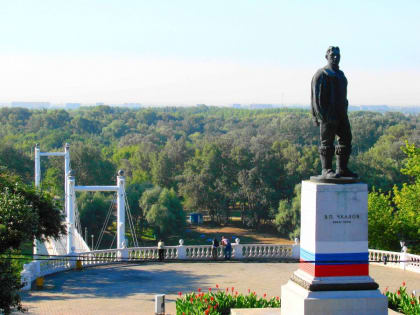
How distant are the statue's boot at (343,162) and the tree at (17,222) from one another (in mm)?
7493

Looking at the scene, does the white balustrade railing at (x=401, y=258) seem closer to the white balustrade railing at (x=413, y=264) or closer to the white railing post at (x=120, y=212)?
the white balustrade railing at (x=413, y=264)

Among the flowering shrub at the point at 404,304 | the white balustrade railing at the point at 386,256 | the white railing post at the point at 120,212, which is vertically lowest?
the white balustrade railing at the point at 386,256

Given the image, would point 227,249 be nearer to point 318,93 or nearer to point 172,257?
point 172,257

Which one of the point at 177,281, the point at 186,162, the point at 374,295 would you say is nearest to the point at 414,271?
the point at 177,281

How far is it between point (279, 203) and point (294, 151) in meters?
5.52

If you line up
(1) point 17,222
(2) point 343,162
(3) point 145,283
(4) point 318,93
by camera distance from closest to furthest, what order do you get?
(4) point 318,93 < (2) point 343,162 < (1) point 17,222 < (3) point 145,283

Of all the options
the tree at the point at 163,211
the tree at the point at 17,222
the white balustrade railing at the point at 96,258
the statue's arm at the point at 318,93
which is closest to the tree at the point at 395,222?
the white balustrade railing at the point at 96,258

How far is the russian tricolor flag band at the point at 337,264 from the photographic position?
1322cm

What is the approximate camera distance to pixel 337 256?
1326 cm

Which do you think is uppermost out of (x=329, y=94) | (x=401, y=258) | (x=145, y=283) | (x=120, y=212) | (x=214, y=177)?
(x=329, y=94)

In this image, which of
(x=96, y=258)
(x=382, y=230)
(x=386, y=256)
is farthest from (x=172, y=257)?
(x=382, y=230)

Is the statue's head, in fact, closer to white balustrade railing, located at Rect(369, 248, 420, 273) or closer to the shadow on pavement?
the shadow on pavement

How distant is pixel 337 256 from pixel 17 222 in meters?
8.01

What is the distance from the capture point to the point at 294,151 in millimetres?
58125
